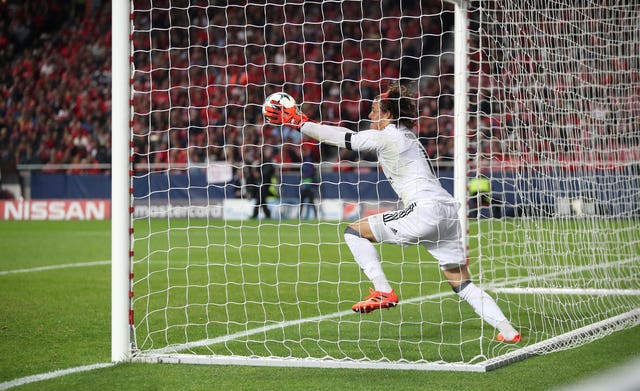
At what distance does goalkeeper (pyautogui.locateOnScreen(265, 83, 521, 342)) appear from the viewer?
248 inches

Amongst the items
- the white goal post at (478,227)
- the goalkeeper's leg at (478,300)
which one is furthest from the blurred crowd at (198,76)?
the goalkeeper's leg at (478,300)

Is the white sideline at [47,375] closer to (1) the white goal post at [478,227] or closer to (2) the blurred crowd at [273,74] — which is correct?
(1) the white goal post at [478,227]

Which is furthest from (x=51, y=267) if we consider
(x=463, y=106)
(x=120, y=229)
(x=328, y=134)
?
(x=328, y=134)

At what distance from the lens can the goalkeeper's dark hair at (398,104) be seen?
20.8ft

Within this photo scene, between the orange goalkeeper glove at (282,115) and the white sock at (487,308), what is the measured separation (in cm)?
177

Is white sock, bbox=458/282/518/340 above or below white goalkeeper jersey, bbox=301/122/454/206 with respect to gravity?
below

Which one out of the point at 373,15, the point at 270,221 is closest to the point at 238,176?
the point at 270,221

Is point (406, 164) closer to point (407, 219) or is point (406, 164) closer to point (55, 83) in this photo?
point (407, 219)

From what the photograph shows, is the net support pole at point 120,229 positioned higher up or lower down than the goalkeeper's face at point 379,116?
lower down

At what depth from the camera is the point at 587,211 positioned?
9117 millimetres

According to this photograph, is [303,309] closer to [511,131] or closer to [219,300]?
[219,300]

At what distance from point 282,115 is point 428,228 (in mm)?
1311

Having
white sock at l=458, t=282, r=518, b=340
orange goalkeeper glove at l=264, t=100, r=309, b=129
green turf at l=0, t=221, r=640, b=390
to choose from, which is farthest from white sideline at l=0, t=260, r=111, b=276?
white sock at l=458, t=282, r=518, b=340

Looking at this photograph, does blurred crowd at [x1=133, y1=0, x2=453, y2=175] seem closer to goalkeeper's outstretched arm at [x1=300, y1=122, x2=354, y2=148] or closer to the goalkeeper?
the goalkeeper
